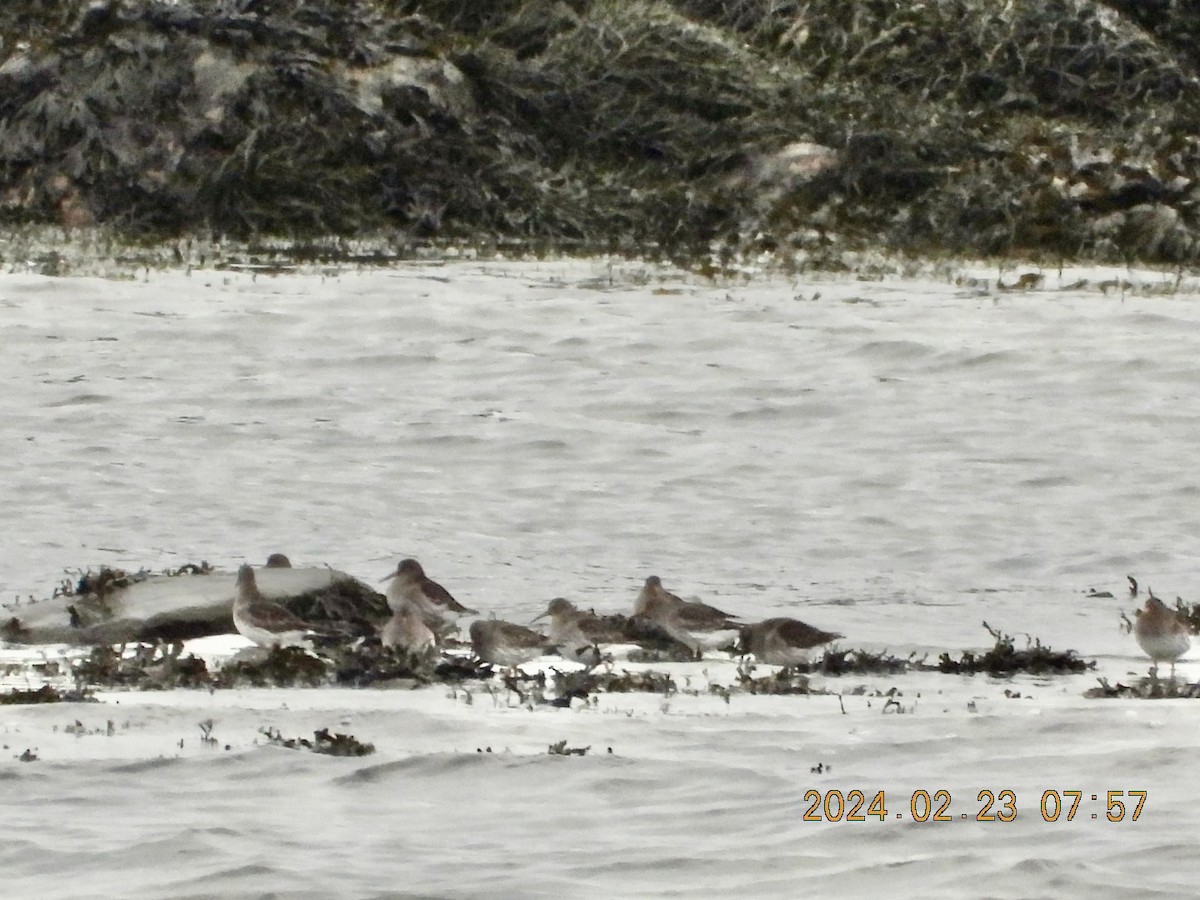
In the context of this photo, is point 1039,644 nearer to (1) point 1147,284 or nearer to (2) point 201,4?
(1) point 1147,284

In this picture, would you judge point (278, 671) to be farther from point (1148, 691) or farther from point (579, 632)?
point (1148, 691)

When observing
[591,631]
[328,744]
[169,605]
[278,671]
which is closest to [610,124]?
[169,605]

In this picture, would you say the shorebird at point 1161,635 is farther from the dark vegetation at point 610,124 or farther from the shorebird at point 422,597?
the dark vegetation at point 610,124

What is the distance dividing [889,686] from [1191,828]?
2600 millimetres

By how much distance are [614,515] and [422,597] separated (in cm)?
358

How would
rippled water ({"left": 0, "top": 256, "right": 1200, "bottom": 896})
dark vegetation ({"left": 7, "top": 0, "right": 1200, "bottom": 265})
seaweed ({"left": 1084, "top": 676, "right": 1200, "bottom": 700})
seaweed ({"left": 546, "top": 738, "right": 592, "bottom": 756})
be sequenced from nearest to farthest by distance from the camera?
1. rippled water ({"left": 0, "top": 256, "right": 1200, "bottom": 896})
2. seaweed ({"left": 546, "top": 738, "right": 592, "bottom": 756})
3. seaweed ({"left": 1084, "top": 676, "right": 1200, "bottom": 700})
4. dark vegetation ({"left": 7, "top": 0, "right": 1200, "bottom": 265})

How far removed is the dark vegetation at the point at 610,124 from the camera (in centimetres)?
2564

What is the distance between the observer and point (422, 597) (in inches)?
392

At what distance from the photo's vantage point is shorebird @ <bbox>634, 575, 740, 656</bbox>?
376 inches

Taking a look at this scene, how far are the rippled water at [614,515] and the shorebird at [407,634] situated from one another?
2.79 feet

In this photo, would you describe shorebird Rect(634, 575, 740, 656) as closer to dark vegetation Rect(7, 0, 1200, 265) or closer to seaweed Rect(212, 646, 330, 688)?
seaweed Rect(212, 646, 330, 688)
